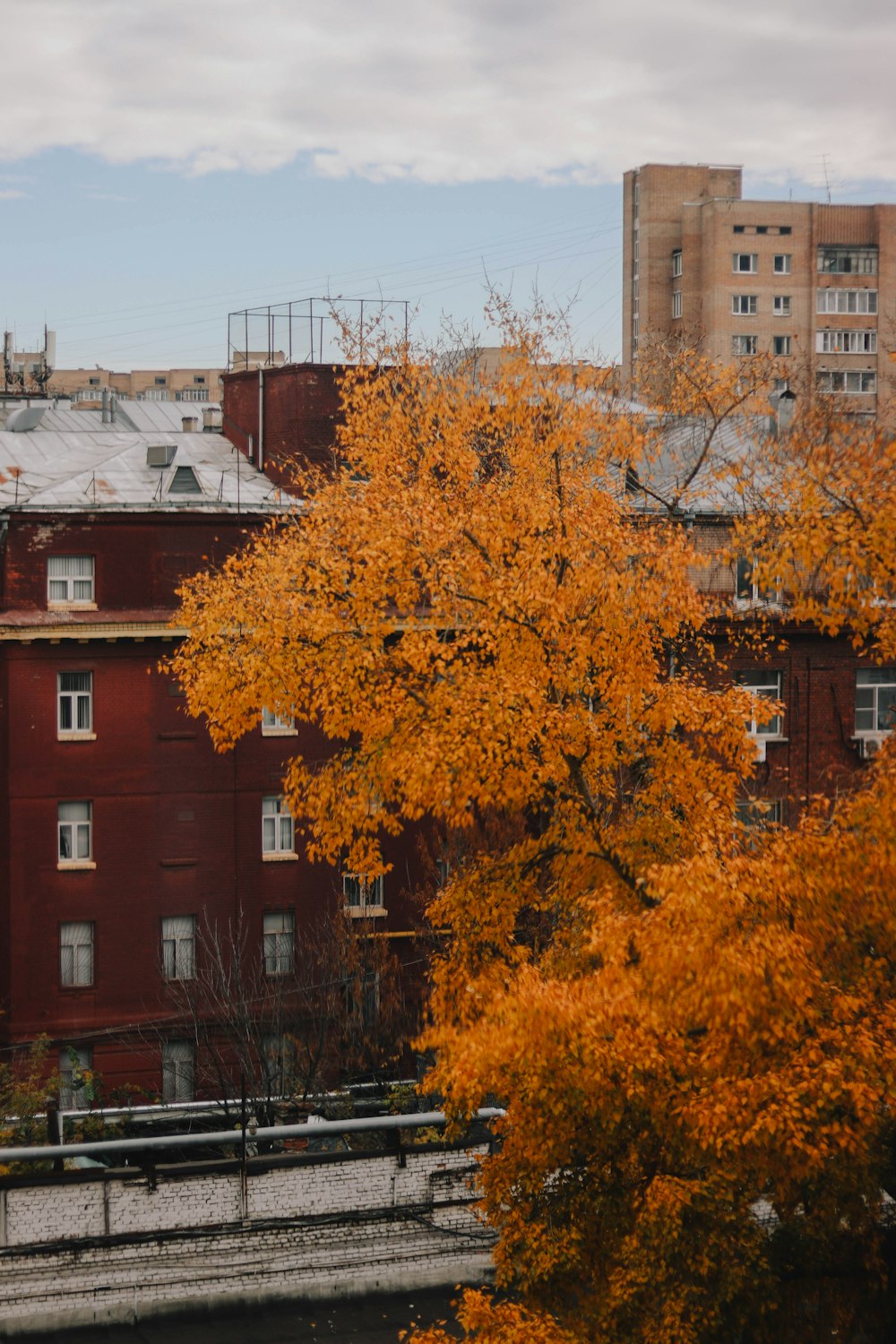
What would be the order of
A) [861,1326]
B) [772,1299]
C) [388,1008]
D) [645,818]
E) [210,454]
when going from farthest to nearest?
[210,454], [388,1008], [645,818], [861,1326], [772,1299]

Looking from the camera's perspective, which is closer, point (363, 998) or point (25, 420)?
point (363, 998)

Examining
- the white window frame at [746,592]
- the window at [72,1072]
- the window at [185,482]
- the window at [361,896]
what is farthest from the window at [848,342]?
the window at [72,1072]

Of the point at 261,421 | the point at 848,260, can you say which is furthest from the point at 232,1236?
the point at 848,260

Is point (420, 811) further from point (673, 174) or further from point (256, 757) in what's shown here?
point (673, 174)

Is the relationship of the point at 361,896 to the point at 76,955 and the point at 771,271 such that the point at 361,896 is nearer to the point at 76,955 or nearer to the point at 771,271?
the point at 76,955

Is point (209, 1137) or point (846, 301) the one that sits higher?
point (846, 301)

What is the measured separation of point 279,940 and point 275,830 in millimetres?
2801

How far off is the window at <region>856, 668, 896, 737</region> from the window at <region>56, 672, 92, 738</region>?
19919mm

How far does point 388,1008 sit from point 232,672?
41.1 ft

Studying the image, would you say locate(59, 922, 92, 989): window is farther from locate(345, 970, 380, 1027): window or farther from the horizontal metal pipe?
the horizontal metal pipe

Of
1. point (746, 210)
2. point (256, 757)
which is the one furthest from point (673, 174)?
point (256, 757)

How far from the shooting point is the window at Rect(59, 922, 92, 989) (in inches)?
1384

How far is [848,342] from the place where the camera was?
100500 mm

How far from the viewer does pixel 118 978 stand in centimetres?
3534
